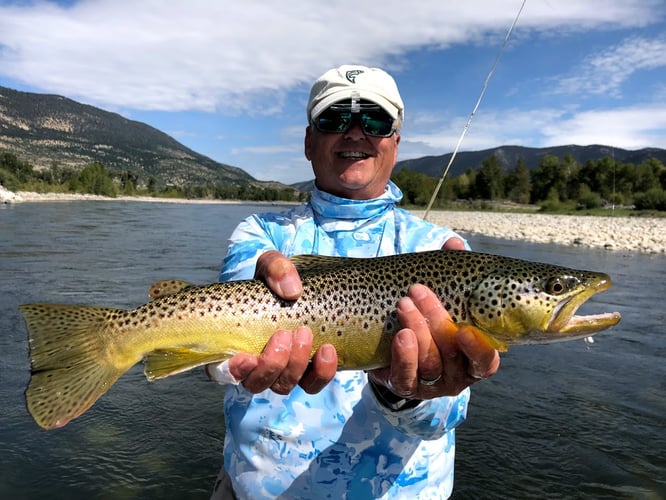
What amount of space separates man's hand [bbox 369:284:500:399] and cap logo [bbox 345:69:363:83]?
→ 5.15 ft

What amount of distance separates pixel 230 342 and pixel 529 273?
73.3 inches

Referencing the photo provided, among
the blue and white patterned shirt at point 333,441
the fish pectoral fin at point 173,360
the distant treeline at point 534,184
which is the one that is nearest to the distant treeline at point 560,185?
the distant treeline at point 534,184

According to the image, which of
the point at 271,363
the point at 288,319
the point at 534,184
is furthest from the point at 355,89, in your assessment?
the point at 534,184

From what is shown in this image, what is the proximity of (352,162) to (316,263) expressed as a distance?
831mm

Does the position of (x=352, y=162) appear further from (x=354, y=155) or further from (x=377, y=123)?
(x=377, y=123)

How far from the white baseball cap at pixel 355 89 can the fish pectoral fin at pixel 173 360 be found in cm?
176

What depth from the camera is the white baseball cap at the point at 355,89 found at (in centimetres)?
347

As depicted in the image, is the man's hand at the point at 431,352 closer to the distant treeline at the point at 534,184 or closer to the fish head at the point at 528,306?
the fish head at the point at 528,306

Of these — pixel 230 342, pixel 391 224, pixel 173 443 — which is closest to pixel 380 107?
pixel 391 224

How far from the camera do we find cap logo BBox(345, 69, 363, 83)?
139 inches

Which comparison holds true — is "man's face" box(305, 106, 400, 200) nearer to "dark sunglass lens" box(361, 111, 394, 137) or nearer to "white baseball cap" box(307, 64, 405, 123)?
"dark sunglass lens" box(361, 111, 394, 137)

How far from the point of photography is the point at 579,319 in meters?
2.96

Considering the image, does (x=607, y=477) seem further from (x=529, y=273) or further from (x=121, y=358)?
(x=121, y=358)

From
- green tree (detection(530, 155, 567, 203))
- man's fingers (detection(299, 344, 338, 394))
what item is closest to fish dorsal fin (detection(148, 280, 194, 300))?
man's fingers (detection(299, 344, 338, 394))
